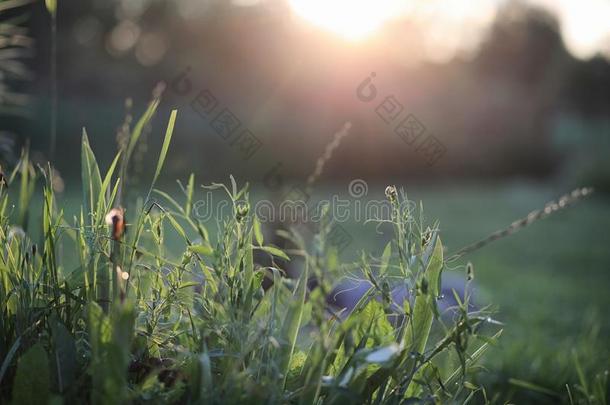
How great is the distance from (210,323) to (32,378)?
0.75ft

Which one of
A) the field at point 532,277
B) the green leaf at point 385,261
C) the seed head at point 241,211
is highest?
the seed head at point 241,211

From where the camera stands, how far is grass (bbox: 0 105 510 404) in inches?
31.1

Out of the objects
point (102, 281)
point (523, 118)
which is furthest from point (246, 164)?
point (102, 281)

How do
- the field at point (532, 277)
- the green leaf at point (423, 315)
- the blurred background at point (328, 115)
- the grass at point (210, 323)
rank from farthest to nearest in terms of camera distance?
the blurred background at point (328, 115), the field at point (532, 277), the green leaf at point (423, 315), the grass at point (210, 323)

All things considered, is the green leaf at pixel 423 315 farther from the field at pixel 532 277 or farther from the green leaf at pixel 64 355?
the green leaf at pixel 64 355

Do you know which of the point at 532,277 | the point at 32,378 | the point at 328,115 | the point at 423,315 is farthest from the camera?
the point at 328,115

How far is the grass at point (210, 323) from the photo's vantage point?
79cm

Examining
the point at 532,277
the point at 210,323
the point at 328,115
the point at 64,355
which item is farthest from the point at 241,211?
the point at 328,115

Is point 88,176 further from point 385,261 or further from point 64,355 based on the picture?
point 385,261

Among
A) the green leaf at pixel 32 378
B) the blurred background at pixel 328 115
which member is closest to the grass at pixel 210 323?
the green leaf at pixel 32 378

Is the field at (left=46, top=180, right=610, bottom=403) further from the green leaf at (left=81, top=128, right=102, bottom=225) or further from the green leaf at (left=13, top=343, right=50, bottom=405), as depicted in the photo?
the green leaf at (left=13, top=343, right=50, bottom=405)

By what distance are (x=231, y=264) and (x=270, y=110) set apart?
10.00 metres

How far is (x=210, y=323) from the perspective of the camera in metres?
0.90

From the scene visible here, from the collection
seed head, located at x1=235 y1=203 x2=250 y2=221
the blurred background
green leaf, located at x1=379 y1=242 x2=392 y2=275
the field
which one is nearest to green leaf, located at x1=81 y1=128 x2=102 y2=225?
the field
